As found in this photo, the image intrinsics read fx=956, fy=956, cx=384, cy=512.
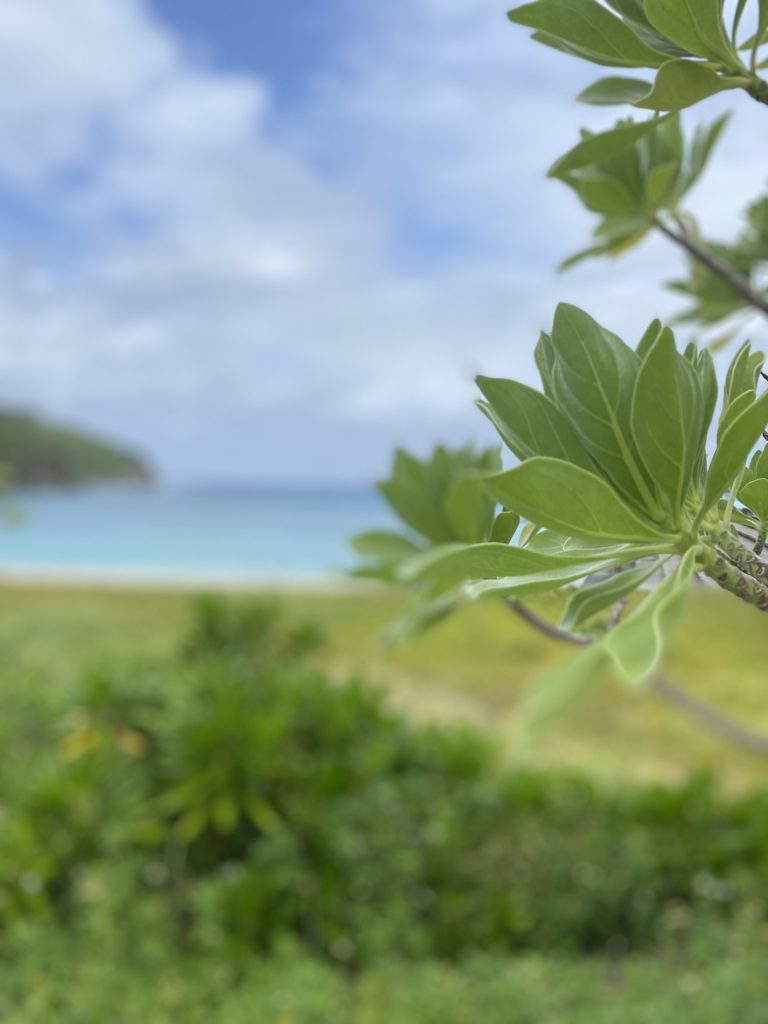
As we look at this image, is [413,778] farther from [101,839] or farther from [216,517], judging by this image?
[216,517]

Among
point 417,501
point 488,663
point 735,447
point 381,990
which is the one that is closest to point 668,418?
point 735,447

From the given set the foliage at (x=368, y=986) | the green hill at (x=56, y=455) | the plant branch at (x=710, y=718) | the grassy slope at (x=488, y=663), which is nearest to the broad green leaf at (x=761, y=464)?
the plant branch at (x=710, y=718)

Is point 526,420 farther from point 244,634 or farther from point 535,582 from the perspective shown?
point 244,634

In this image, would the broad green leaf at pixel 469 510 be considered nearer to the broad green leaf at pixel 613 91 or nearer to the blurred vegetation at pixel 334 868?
the broad green leaf at pixel 613 91

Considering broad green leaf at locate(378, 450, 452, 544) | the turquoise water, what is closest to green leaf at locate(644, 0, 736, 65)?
broad green leaf at locate(378, 450, 452, 544)

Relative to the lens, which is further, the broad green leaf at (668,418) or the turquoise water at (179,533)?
the turquoise water at (179,533)

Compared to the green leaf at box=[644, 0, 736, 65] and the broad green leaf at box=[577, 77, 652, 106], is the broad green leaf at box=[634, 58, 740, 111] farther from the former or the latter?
the broad green leaf at box=[577, 77, 652, 106]
